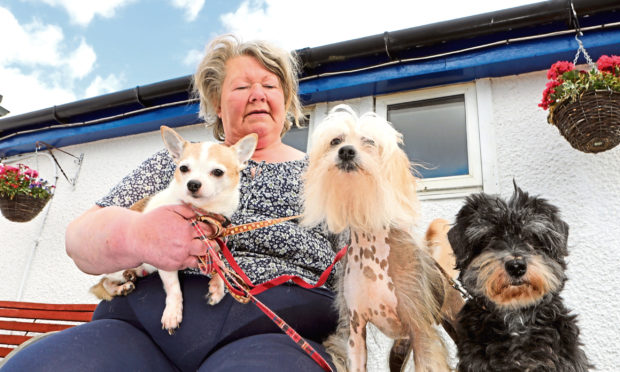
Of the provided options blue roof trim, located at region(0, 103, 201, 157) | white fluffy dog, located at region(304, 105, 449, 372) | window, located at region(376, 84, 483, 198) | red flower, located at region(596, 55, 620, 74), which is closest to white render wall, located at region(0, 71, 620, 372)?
window, located at region(376, 84, 483, 198)

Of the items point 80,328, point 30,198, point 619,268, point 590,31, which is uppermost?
point 590,31

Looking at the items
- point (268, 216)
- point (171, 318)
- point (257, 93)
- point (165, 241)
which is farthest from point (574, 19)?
point (171, 318)

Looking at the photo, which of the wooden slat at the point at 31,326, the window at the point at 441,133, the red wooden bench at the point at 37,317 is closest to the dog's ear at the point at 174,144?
the window at the point at 441,133

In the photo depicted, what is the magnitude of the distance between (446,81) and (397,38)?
605 millimetres

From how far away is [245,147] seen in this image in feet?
6.12

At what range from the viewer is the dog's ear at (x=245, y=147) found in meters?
1.84

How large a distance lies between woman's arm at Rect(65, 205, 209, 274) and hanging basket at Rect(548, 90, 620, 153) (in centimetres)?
245

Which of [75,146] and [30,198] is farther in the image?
[75,146]

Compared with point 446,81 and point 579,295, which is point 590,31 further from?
point 579,295

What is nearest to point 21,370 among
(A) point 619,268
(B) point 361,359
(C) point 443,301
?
(B) point 361,359

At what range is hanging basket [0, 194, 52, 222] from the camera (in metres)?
4.62

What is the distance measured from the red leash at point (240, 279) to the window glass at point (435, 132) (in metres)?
2.47

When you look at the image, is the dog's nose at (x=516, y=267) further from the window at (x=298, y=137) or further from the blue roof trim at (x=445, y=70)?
the window at (x=298, y=137)

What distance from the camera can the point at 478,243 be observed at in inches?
57.3
